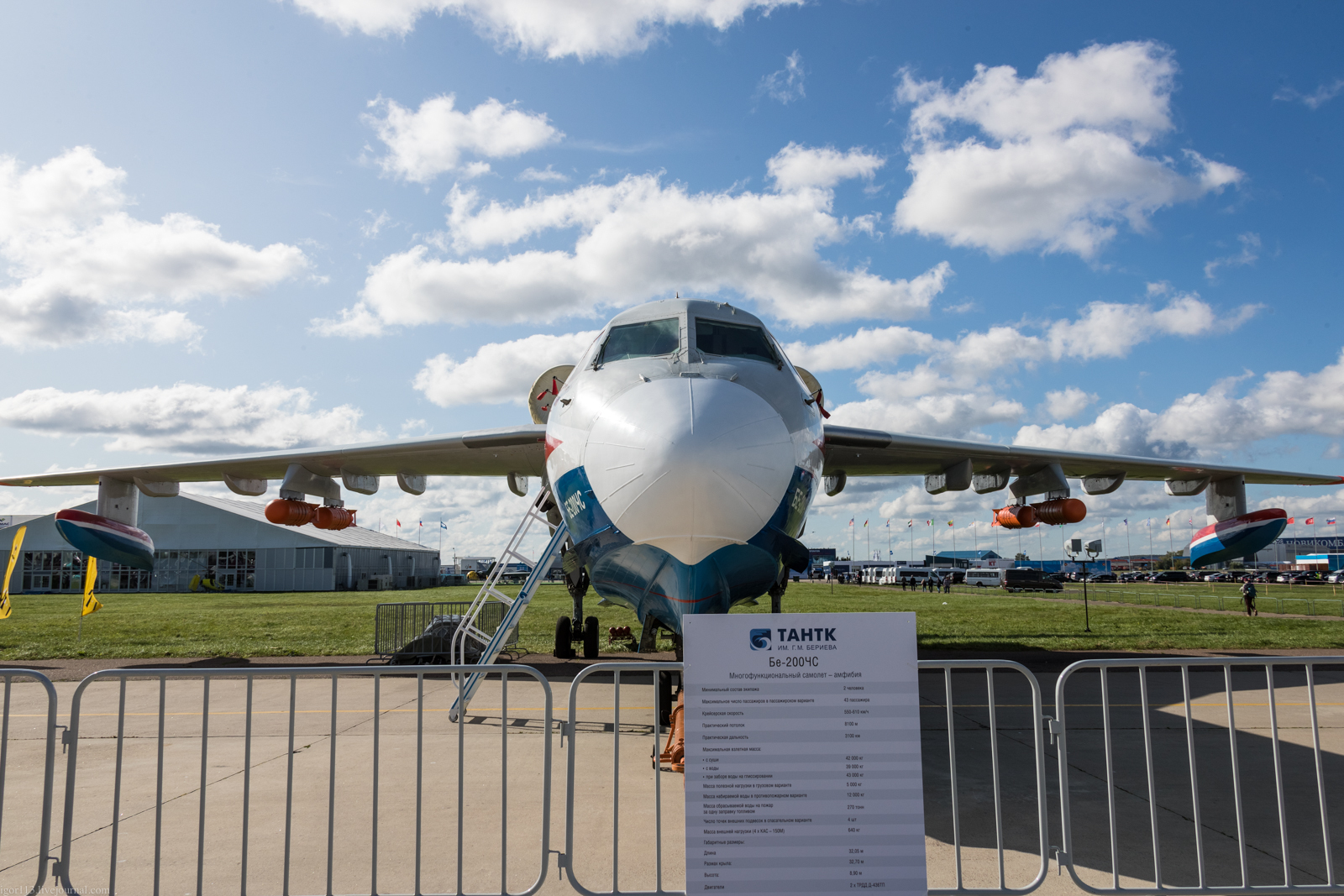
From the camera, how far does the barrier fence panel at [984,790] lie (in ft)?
14.3

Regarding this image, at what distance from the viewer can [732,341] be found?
741 cm

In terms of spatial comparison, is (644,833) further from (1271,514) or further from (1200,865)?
(1271,514)

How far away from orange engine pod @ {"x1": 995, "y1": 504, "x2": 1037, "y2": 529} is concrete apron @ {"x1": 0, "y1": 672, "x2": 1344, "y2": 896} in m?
4.41

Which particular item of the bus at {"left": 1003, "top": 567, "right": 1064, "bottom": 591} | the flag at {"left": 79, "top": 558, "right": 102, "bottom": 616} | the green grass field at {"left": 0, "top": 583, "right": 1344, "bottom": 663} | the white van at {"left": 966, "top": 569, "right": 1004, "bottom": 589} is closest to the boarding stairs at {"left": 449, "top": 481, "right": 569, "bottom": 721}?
the green grass field at {"left": 0, "top": 583, "right": 1344, "bottom": 663}

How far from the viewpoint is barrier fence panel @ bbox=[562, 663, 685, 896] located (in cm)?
424

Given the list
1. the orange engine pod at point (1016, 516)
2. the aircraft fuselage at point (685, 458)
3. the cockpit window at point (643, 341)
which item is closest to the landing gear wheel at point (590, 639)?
the aircraft fuselage at point (685, 458)

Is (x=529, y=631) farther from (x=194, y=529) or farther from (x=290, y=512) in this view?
(x=194, y=529)

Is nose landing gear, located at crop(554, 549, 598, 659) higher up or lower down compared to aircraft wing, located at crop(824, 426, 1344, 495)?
lower down

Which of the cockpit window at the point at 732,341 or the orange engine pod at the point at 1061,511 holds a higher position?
the cockpit window at the point at 732,341

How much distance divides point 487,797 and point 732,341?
4222mm

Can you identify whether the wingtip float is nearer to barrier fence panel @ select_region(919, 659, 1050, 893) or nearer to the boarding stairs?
the boarding stairs

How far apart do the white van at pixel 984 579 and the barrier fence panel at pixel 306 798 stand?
6786 cm

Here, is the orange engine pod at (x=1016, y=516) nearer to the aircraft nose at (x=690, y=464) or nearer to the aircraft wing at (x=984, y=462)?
the aircraft wing at (x=984, y=462)

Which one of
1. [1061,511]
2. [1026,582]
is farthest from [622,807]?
[1026,582]
